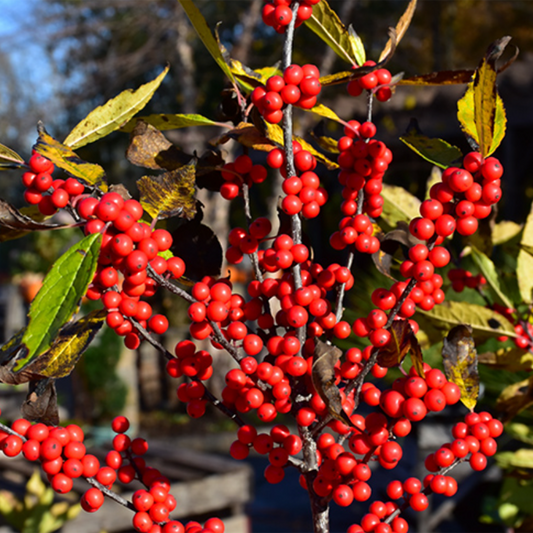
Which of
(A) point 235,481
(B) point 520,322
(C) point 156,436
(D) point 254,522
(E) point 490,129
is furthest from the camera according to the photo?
(C) point 156,436

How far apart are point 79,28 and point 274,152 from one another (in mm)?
6886

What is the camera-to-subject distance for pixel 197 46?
333 inches

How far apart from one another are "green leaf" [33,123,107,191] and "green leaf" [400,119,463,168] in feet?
1.09

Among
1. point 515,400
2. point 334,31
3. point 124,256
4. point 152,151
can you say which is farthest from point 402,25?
point 515,400

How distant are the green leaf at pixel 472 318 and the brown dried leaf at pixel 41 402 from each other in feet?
1.82

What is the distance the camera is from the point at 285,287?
24.3 inches

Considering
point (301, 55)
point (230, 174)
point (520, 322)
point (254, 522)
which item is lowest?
point (254, 522)

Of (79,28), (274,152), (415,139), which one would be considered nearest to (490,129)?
(415,139)

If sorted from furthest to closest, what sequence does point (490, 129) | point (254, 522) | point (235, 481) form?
point (254, 522), point (235, 481), point (490, 129)

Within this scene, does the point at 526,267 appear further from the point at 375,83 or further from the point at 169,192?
the point at 169,192

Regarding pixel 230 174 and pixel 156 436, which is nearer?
pixel 230 174

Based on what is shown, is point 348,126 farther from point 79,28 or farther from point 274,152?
point 79,28

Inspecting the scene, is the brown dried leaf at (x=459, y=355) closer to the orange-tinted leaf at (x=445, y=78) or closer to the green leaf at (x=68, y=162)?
the orange-tinted leaf at (x=445, y=78)

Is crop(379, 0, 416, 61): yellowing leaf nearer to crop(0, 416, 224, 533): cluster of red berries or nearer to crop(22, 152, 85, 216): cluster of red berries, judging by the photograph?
crop(22, 152, 85, 216): cluster of red berries
